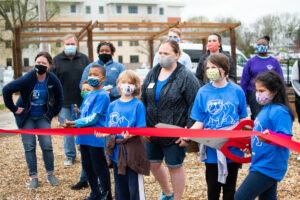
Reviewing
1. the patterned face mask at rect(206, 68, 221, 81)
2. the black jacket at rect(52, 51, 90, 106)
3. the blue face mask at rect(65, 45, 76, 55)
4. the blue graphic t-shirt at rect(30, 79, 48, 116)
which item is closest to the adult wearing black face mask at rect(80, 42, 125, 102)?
the blue graphic t-shirt at rect(30, 79, 48, 116)

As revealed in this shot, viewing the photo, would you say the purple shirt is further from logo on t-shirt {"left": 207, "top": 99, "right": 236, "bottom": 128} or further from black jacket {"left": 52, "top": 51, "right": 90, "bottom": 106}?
black jacket {"left": 52, "top": 51, "right": 90, "bottom": 106}

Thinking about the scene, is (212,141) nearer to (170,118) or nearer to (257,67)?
(170,118)

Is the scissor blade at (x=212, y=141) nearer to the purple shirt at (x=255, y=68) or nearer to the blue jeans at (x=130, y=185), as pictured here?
the blue jeans at (x=130, y=185)

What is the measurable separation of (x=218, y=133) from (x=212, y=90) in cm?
69

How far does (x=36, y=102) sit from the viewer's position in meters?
4.51

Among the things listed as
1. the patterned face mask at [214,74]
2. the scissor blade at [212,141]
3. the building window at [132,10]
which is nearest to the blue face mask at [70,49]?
the patterned face mask at [214,74]

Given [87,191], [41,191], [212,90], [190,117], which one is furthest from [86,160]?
[212,90]

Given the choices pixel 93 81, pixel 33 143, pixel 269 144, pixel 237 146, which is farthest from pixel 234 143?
pixel 33 143

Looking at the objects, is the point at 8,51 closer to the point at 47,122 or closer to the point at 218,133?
the point at 47,122

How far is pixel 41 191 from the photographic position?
4.58 meters

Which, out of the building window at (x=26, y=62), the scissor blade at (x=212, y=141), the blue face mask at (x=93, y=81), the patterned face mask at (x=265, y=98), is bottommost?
the scissor blade at (x=212, y=141)

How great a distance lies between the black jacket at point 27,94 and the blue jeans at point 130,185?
5.72 ft

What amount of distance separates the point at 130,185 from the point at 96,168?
708 millimetres

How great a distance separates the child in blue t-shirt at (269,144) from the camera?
263cm
